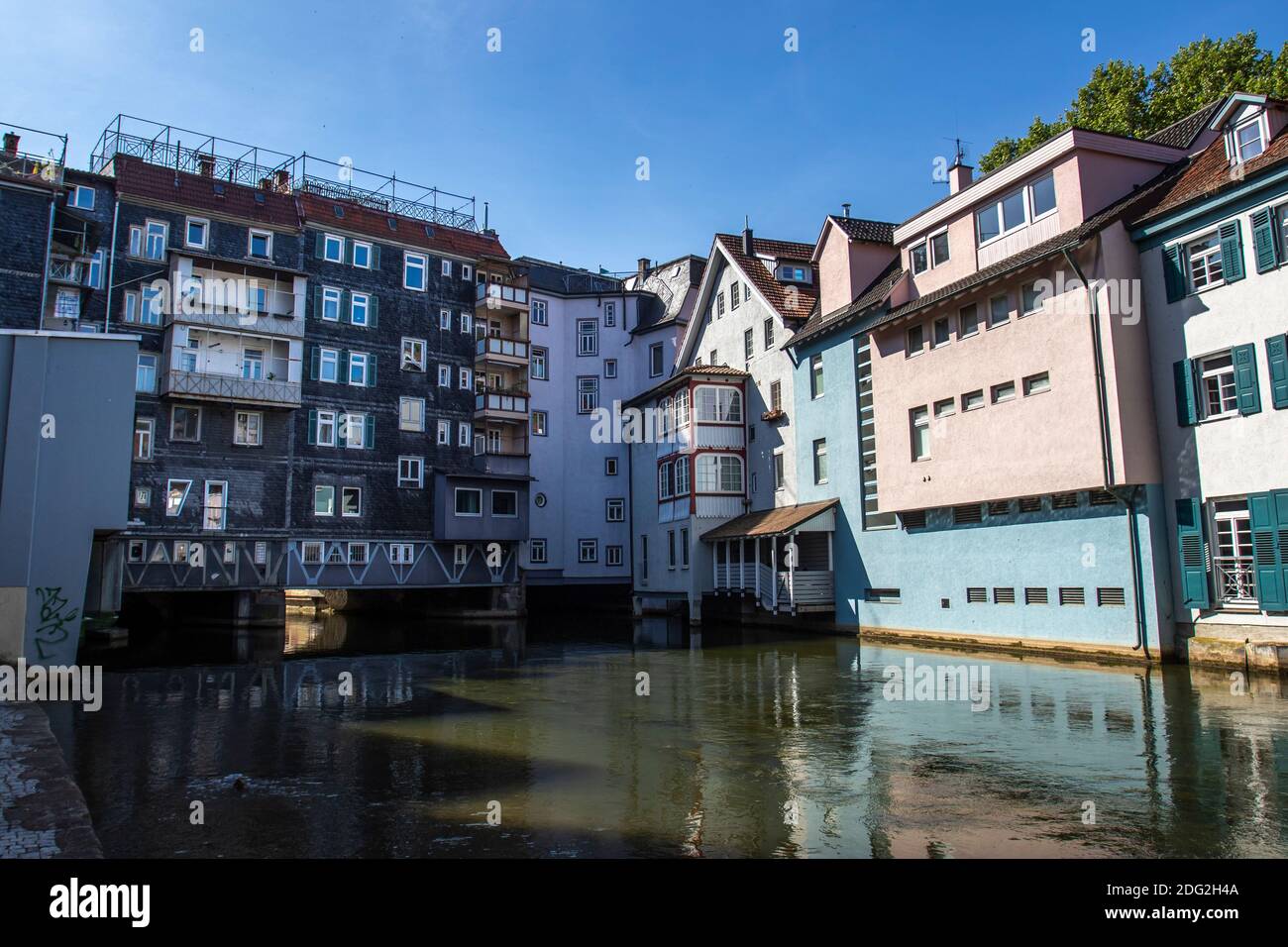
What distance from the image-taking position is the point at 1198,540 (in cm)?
2081

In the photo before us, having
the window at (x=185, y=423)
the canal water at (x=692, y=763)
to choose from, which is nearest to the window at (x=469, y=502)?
the window at (x=185, y=423)

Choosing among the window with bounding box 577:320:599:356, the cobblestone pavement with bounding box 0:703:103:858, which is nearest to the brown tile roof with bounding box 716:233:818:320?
the window with bounding box 577:320:599:356

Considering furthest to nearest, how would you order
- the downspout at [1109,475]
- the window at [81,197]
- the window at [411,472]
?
1. the window at [411,472]
2. the window at [81,197]
3. the downspout at [1109,475]

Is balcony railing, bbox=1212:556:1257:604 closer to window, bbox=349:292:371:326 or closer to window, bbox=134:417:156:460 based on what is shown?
window, bbox=349:292:371:326

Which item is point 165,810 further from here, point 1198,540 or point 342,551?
point 342,551

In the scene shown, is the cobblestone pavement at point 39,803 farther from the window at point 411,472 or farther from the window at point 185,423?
the window at point 411,472

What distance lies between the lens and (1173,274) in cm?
2189

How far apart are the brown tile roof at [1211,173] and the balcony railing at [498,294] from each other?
1279 inches

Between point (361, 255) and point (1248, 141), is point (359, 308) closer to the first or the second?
point (361, 255)

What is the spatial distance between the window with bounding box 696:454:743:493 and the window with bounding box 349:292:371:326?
18072 mm

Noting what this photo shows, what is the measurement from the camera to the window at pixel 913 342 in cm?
2942
